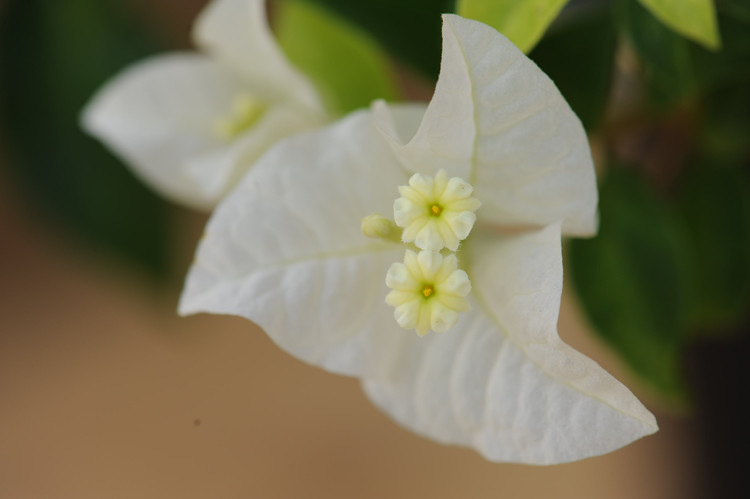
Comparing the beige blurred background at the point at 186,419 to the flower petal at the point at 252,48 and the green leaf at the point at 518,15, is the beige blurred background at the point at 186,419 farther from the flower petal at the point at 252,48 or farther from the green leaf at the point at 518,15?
the green leaf at the point at 518,15

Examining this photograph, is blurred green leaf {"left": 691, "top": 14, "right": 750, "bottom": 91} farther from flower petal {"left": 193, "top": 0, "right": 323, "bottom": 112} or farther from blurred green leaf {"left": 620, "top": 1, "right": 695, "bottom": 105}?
flower petal {"left": 193, "top": 0, "right": 323, "bottom": 112}

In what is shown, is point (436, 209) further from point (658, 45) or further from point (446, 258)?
point (658, 45)

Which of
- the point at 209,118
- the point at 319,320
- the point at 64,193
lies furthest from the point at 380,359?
the point at 64,193

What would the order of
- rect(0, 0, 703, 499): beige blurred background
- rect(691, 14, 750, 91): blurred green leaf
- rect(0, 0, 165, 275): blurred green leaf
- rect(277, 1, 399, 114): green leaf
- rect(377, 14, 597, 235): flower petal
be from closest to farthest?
rect(377, 14, 597, 235): flower petal
rect(691, 14, 750, 91): blurred green leaf
rect(277, 1, 399, 114): green leaf
rect(0, 0, 165, 275): blurred green leaf
rect(0, 0, 703, 499): beige blurred background

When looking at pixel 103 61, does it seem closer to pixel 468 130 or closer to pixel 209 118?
pixel 209 118

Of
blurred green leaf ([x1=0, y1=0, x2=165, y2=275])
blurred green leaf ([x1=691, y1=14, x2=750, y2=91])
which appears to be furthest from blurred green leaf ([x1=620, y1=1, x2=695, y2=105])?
blurred green leaf ([x1=0, y1=0, x2=165, y2=275])

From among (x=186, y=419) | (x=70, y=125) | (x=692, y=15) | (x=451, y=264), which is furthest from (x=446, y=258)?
(x=186, y=419)

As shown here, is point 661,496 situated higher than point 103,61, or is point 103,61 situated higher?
point 103,61
